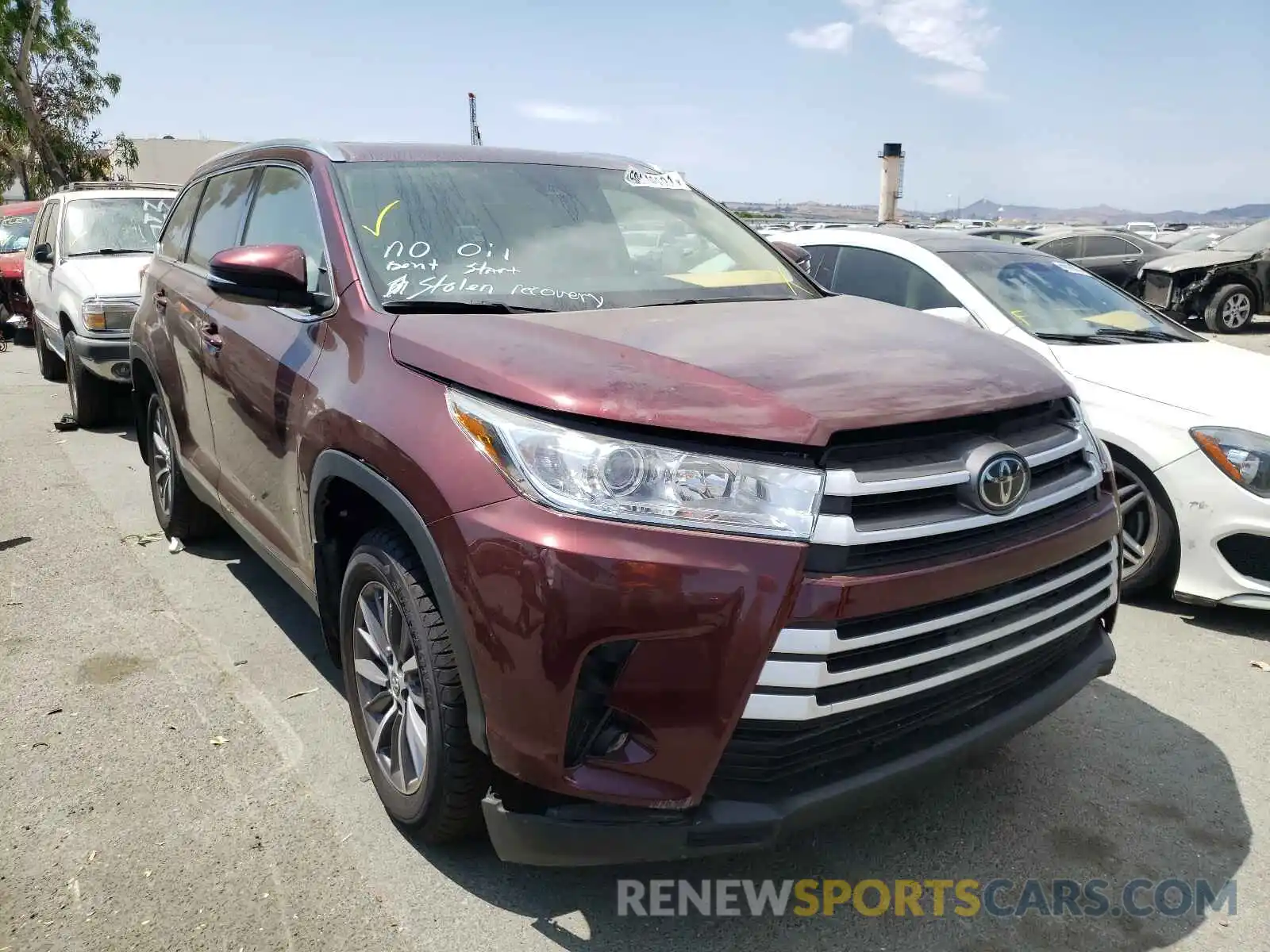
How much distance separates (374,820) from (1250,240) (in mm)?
15559

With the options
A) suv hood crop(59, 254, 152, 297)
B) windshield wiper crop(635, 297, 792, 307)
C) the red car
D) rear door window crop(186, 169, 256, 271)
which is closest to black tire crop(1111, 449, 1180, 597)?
windshield wiper crop(635, 297, 792, 307)

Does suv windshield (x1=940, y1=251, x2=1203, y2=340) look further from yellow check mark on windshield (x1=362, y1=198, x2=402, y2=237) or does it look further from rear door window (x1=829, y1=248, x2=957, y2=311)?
yellow check mark on windshield (x1=362, y1=198, x2=402, y2=237)

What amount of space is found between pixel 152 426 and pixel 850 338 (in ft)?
13.1

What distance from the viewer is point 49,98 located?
30.6m

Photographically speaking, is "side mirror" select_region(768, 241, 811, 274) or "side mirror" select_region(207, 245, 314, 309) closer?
"side mirror" select_region(207, 245, 314, 309)

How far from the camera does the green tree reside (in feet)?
91.4

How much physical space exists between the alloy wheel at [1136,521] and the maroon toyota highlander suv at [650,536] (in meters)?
1.65

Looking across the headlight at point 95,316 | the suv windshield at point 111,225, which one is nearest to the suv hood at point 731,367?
the headlight at point 95,316

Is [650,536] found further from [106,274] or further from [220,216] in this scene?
[106,274]

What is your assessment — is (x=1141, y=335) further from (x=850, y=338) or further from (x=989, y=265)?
(x=850, y=338)

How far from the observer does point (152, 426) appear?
5.14 metres

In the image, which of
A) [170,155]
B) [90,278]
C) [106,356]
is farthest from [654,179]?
[170,155]

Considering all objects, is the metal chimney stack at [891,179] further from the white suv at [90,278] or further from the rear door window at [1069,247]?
the white suv at [90,278]

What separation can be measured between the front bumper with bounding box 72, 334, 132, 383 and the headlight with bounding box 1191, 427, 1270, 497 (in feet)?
23.2
